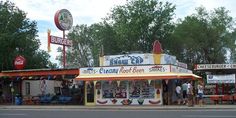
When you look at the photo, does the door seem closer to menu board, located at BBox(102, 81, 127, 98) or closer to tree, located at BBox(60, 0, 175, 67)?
menu board, located at BBox(102, 81, 127, 98)

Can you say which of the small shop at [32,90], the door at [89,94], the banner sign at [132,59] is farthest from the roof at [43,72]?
the banner sign at [132,59]

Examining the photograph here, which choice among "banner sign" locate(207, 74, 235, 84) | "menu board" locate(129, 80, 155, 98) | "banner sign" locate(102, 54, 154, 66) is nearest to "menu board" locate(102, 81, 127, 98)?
"menu board" locate(129, 80, 155, 98)

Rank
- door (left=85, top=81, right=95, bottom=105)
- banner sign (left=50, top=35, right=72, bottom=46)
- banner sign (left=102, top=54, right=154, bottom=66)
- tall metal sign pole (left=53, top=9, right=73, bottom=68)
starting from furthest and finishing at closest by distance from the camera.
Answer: tall metal sign pole (left=53, top=9, right=73, bottom=68) → banner sign (left=50, top=35, right=72, bottom=46) → door (left=85, top=81, right=95, bottom=105) → banner sign (left=102, top=54, right=154, bottom=66)

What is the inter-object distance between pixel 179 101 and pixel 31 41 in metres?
33.2

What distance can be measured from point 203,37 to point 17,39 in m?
27.7

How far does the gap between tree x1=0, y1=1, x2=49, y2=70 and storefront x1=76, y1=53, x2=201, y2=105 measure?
74.2ft

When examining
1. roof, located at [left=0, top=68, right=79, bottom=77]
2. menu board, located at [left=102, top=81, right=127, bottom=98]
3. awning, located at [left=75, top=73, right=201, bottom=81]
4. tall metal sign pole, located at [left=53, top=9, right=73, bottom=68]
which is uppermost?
tall metal sign pole, located at [left=53, top=9, right=73, bottom=68]

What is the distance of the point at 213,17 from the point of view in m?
76.8

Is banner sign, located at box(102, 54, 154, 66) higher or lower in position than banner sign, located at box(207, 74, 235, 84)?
Result: higher

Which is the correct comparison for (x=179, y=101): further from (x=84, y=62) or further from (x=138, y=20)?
(x=84, y=62)

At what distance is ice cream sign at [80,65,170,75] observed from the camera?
122 feet

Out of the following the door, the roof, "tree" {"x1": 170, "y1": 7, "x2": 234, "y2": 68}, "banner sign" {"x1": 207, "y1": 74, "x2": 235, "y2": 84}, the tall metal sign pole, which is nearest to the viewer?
"banner sign" {"x1": 207, "y1": 74, "x2": 235, "y2": 84}

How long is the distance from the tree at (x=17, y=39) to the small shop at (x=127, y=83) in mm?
22682

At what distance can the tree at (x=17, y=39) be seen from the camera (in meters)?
60.3
